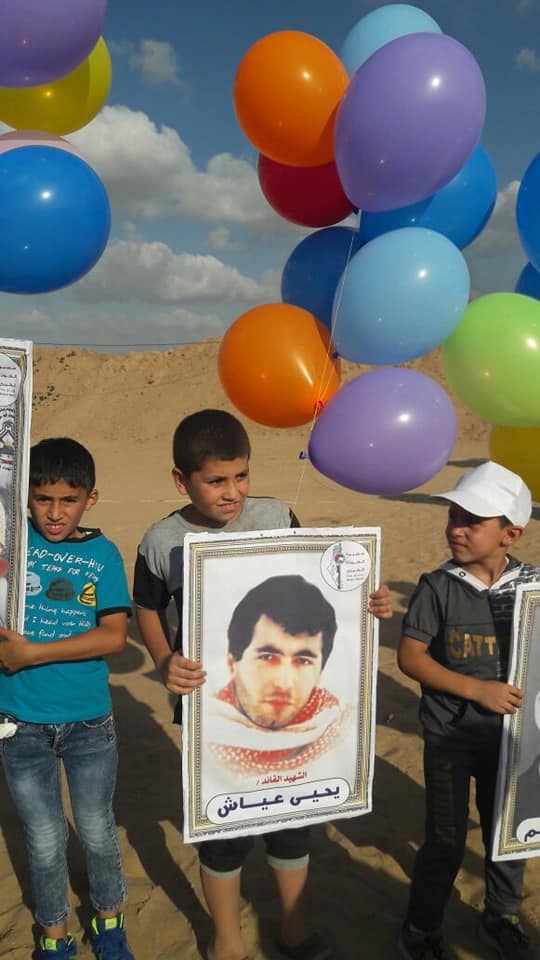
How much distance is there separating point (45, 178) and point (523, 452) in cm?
212

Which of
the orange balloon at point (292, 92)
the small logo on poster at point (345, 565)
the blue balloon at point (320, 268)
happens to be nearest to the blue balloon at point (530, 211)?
the blue balloon at point (320, 268)

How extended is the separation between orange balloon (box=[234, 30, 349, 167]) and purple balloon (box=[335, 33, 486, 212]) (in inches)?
6.9

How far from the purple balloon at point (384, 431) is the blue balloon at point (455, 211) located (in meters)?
0.64

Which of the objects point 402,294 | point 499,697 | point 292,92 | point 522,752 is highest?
point 292,92

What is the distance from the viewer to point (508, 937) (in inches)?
98.1

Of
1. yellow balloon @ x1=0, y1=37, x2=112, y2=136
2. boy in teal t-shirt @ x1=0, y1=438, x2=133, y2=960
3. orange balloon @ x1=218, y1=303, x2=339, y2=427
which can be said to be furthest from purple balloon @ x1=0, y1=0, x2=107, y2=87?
boy in teal t-shirt @ x1=0, y1=438, x2=133, y2=960

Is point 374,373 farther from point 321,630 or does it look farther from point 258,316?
point 321,630

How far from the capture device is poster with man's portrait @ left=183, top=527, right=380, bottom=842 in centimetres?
225

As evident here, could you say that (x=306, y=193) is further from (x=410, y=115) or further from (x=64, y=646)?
(x=64, y=646)

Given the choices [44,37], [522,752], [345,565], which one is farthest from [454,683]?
[44,37]

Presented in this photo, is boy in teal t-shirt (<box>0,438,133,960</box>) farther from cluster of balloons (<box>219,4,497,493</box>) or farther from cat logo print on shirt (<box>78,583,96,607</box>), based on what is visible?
cluster of balloons (<box>219,4,497,493</box>)

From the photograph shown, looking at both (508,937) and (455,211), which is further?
(455,211)

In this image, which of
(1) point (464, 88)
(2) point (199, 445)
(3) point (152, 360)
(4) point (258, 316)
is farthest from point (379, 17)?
(3) point (152, 360)

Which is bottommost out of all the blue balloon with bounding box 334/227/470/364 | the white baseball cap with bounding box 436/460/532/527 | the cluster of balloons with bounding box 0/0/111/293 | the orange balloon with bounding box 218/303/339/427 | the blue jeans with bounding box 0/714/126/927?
the blue jeans with bounding box 0/714/126/927
